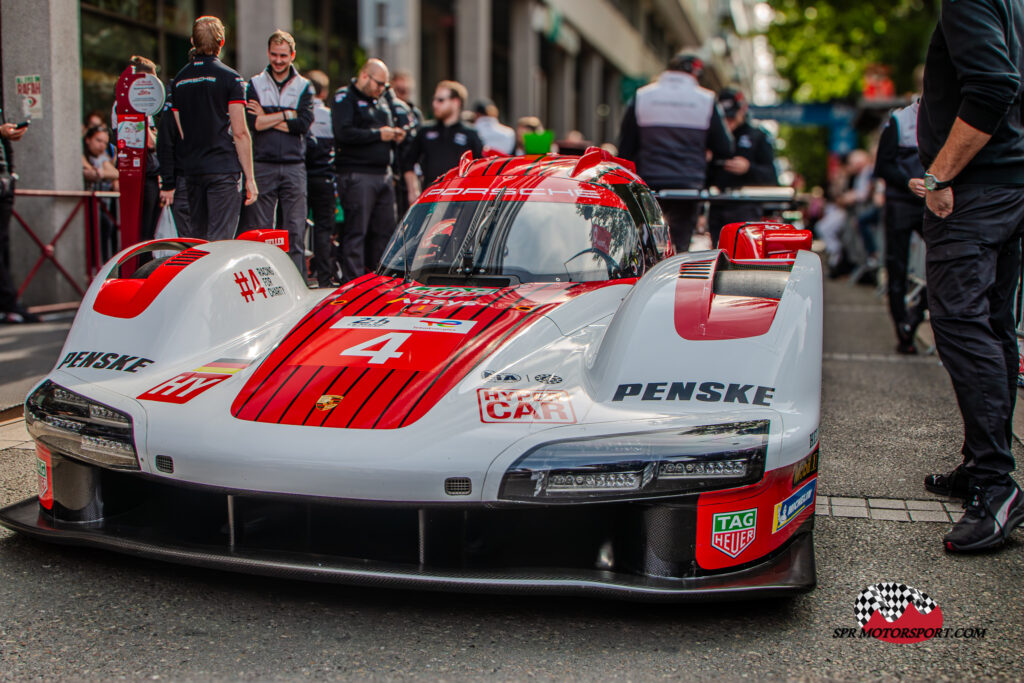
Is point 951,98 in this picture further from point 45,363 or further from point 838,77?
point 838,77

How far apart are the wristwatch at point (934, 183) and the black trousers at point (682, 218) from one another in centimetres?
317

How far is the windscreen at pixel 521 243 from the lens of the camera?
3.83m

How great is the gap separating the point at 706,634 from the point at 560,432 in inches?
24.9

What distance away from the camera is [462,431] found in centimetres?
274

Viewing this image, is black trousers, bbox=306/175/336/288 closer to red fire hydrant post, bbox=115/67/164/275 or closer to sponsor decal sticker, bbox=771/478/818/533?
red fire hydrant post, bbox=115/67/164/275

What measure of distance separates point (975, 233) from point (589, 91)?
80.0 ft

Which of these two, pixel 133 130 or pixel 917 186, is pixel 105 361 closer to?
pixel 917 186

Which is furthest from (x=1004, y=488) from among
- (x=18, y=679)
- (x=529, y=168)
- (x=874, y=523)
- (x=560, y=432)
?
(x=18, y=679)

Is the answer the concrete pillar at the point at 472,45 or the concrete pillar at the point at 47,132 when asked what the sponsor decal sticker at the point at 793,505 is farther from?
the concrete pillar at the point at 472,45

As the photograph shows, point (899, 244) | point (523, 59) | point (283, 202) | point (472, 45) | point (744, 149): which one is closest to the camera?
point (283, 202)

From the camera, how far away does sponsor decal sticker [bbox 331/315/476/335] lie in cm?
325

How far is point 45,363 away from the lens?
239 inches

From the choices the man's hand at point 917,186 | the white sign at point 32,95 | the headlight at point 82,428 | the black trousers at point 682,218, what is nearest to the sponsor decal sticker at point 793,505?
the man's hand at point 917,186

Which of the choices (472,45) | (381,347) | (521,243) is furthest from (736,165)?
(472,45)
